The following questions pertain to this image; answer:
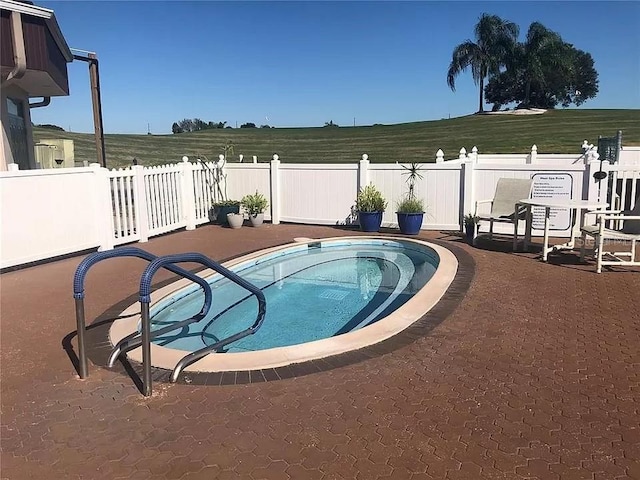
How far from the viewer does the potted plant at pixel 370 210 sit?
1079 centimetres

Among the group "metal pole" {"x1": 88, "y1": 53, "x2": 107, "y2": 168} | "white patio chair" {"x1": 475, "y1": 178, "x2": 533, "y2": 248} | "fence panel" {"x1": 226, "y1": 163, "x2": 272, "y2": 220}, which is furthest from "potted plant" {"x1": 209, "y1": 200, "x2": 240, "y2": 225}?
"metal pole" {"x1": 88, "y1": 53, "x2": 107, "y2": 168}

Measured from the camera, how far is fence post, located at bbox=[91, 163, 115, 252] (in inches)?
345

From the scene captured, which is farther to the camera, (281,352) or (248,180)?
(248,180)

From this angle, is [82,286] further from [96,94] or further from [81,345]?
[96,94]

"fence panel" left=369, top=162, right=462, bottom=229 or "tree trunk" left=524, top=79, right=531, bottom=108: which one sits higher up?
"tree trunk" left=524, top=79, right=531, bottom=108

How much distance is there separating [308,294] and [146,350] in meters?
3.86

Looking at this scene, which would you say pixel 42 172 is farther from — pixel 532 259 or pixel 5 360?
pixel 532 259

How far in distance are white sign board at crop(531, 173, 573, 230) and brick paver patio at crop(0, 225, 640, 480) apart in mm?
4839

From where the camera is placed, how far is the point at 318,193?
11859 mm

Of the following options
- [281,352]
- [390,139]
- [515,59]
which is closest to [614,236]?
[281,352]

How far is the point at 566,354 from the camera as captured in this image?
429 centimetres

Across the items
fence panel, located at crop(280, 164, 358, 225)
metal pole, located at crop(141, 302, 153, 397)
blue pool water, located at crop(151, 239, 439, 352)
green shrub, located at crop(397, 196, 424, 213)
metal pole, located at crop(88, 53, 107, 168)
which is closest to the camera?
metal pole, located at crop(141, 302, 153, 397)

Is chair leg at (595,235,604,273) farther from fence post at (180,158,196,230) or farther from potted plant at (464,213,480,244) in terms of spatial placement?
fence post at (180,158,196,230)

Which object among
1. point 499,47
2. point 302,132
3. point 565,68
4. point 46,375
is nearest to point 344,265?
point 46,375
